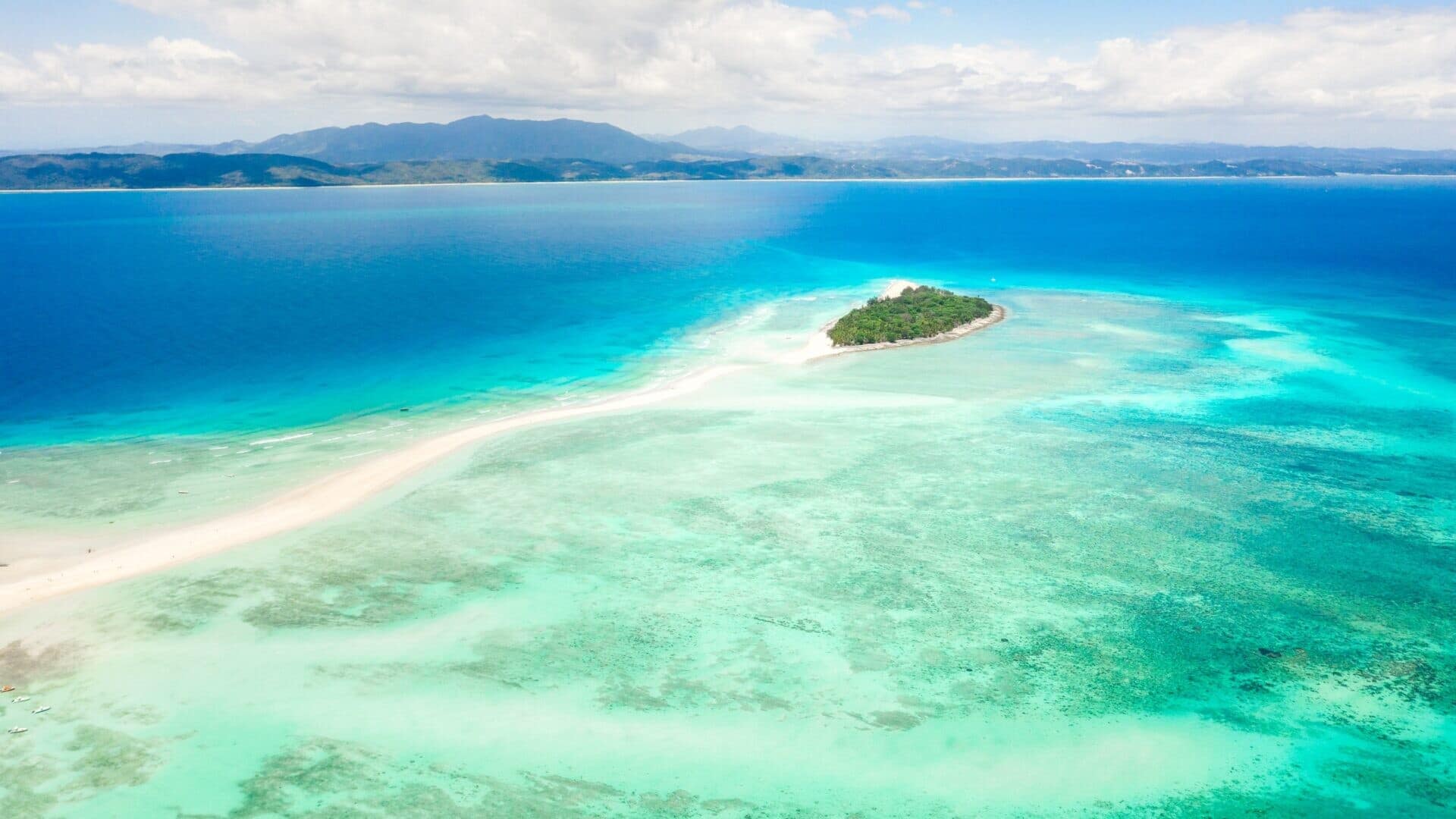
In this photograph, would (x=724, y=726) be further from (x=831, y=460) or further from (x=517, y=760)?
(x=831, y=460)

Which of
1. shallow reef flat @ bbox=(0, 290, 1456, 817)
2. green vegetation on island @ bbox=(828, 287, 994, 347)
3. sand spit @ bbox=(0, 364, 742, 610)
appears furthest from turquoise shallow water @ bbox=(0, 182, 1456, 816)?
green vegetation on island @ bbox=(828, 287, 994, 347)

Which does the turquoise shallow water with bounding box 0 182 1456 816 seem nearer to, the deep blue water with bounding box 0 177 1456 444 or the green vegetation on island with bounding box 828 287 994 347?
the deep blue water with bounding box 0 177 1456 444

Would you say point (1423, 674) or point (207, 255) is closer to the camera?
point (1423, 674)

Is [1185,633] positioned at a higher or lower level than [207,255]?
lower

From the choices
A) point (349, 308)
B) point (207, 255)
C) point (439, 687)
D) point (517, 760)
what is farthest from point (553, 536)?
point (207, 255)

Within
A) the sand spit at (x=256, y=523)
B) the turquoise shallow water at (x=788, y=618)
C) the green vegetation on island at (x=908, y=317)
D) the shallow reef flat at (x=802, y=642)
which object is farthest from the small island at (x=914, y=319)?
the sand spit at (x=256, y=523)

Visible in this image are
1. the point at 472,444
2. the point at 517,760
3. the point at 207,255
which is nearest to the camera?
the point at 517,760

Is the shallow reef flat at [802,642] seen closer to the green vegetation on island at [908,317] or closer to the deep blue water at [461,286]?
the deep blue water at [461,286]
